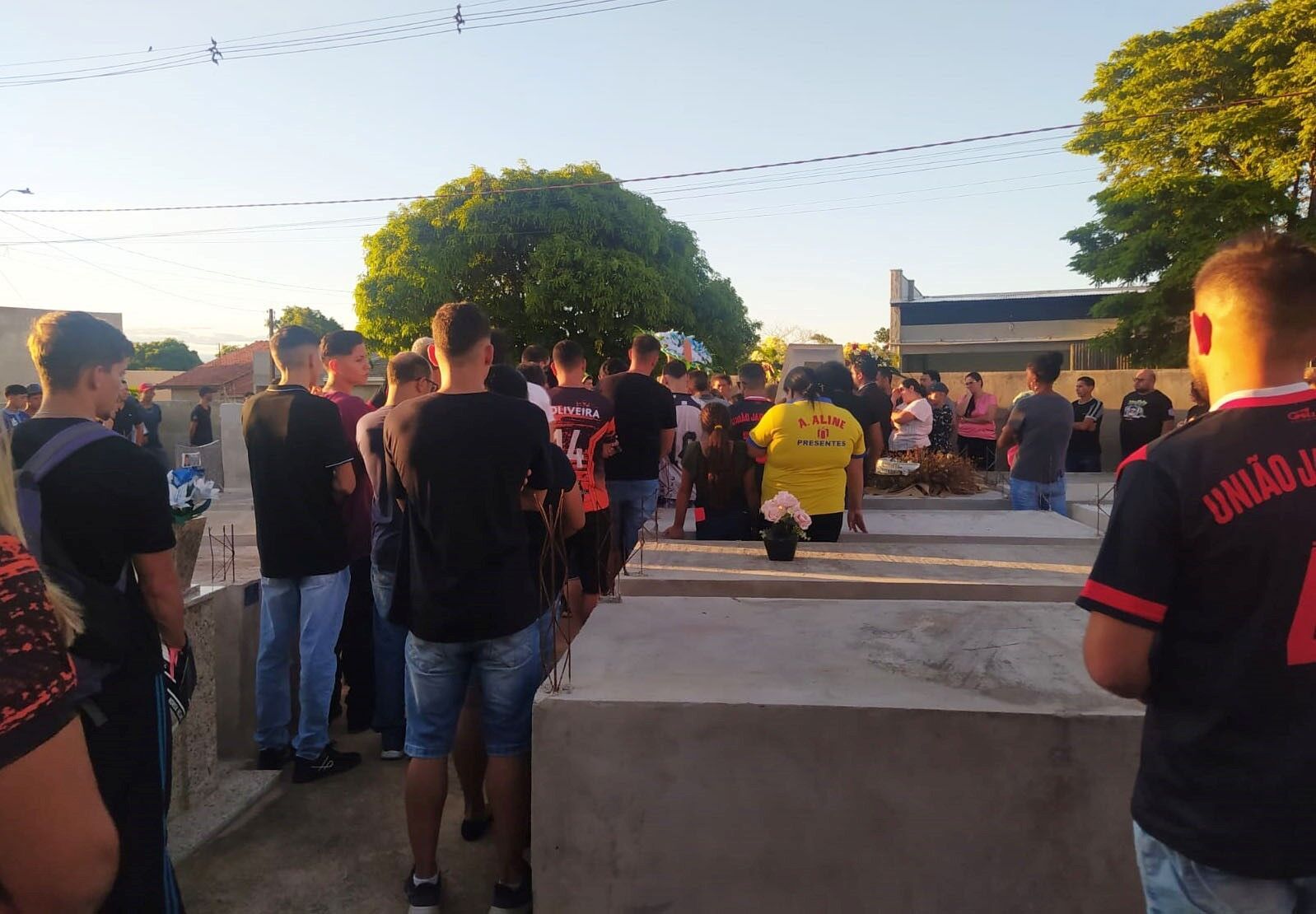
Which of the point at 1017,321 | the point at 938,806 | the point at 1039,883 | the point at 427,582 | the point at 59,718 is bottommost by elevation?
the point at 1039,883

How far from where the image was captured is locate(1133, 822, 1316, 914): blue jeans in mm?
1381

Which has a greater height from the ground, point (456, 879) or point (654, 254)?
point (654, 254)

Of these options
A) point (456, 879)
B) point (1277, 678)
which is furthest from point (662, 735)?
point (1277, 678)

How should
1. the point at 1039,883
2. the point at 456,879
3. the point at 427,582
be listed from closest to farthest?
the point at 1039,883 < the point at 427,582 < the point at 456,879

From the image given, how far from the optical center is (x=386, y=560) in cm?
379

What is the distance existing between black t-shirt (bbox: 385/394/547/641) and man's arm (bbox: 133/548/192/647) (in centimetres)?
73

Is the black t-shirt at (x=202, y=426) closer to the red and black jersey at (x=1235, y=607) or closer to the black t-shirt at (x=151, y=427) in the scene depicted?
the black t-shirt at (x=151, y=427)

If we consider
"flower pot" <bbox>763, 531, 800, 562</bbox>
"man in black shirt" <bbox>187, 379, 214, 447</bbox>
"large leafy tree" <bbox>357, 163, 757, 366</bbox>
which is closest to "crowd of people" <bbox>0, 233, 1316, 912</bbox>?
"flower pot" <bbox>763, 531, 800, 562</bbox>

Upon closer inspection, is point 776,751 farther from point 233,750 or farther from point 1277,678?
point 233,750

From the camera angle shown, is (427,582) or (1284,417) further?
(427,582)

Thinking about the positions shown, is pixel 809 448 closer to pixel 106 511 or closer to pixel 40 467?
pixel 106 511

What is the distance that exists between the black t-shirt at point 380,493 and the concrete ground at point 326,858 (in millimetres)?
1075

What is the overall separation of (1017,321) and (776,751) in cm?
4254

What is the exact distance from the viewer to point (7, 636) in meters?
1.00
